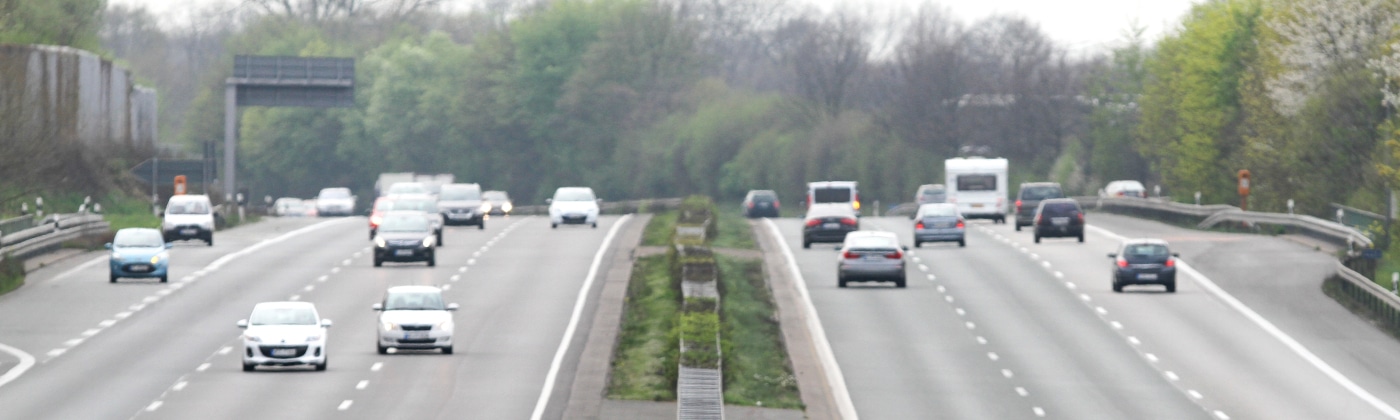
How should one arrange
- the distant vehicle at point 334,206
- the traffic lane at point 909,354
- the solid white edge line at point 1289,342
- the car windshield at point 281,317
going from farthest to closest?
the distant vehicle at point 334,206
the car windshield at point 281,317
the solid white edge line at point 1289,342
the traffic lane at point 909,354

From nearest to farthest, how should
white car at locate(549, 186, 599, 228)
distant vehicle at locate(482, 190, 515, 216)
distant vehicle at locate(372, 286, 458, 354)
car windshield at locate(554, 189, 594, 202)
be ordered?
distant vehicle at locate(372, 286, 458, 354) < white car at locate(549, 186, 599, 228) < car windshield at locate(554, 189, 594, 202) < distant vehicle at locate(482, 190, 515, 216)

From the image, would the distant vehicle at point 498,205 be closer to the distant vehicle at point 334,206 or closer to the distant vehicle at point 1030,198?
the distant vehicle at point 334,206

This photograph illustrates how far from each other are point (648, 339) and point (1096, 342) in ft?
25.8

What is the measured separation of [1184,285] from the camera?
46.4 metres

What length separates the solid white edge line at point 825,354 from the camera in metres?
30.0

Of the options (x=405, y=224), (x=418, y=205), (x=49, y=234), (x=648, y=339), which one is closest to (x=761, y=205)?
(x=418, y=205)

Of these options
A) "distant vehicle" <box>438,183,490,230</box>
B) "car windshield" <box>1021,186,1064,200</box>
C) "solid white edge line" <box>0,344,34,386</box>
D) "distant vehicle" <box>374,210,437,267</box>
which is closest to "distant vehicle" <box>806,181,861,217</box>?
"car windshield" <box>1021,186,1064,200</box>

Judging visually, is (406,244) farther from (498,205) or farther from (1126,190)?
(1126,190)

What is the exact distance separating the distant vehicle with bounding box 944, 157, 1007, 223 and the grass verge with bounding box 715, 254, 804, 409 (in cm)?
1754

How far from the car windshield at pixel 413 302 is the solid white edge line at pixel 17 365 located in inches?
219

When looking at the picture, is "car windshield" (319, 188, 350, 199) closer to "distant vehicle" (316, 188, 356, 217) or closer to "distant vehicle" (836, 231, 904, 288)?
"distant vehicle" (316, 188, 356, 217)

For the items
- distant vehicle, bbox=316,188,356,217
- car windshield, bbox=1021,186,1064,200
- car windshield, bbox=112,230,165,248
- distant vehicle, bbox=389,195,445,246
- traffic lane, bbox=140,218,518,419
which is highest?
car windshield, bbox=1021,186,1064,200

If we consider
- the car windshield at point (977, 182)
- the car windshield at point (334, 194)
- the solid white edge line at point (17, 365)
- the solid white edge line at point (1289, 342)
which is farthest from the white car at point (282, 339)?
the car windshield at point (334, 194)

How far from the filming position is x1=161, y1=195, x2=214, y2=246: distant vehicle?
5678 cm
